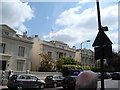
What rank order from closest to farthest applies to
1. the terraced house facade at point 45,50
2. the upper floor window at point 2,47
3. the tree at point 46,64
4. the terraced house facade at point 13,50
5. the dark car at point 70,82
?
1. the dark car at point 70,82
2. the upper floor window at point 2,47
3. the terraced house facade at point 13,50
4. the tree at point 46,64
5. the terraced house facade at point 45,50

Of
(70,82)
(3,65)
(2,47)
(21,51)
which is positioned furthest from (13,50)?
(70,82)

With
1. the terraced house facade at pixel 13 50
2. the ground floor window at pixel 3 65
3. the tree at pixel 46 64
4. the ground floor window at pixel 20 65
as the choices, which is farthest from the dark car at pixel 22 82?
the tree at pixel 46 64

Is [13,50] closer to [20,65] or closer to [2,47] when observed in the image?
[2,47]

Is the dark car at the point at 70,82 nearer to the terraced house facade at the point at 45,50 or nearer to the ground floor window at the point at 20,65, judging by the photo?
the ground floor window at the point at 20,65

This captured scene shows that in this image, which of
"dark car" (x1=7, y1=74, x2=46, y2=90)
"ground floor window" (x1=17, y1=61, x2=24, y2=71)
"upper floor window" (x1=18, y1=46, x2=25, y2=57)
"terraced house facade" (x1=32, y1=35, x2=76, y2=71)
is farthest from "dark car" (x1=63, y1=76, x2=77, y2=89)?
"terraced house facade" (x1=32, y1=35, x2=76, y2=71)

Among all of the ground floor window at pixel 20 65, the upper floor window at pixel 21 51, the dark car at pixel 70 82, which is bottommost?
the dark car at pixel 70 82

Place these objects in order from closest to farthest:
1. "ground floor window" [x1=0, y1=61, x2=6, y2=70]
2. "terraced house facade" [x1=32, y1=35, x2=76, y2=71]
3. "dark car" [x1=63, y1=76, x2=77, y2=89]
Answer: "dark car" [x1=63, y1=76, x2=77, y2=89], "ground floor window" [x1=0, y1=61, x2=6, y2=70], "terraced house facade" [x1=32, y1=35, x2=76, y2=71]

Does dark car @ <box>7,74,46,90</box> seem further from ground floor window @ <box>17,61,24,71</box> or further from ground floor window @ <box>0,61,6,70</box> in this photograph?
ground floor window @ <box>17,61,24,71</box>

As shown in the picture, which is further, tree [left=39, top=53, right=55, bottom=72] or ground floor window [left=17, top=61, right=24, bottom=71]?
tree [left=39, top=53, right=55, bottom=72]

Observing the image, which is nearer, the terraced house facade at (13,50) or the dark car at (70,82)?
the dark car at (70,82)

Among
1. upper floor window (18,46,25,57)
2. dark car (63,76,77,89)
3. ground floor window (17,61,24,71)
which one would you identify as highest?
upper floor window (18,46,25,57)

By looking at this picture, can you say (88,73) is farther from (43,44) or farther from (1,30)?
(43,44)

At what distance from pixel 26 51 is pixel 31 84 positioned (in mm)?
14900

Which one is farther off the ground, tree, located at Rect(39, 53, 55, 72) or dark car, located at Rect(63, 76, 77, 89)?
tree, located at Rect(39, 53, 55, 72)
